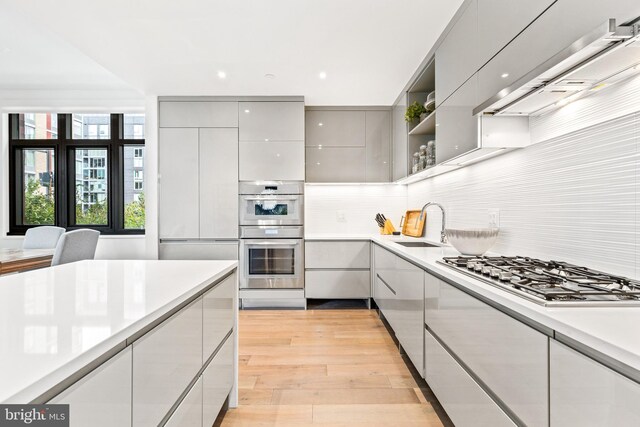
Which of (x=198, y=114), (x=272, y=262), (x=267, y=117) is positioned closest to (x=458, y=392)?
(x=272, y=262)

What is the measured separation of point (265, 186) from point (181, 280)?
8.55 feet

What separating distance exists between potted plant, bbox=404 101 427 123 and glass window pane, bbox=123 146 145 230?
11.9 ft

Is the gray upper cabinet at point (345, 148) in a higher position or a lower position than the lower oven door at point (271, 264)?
higher

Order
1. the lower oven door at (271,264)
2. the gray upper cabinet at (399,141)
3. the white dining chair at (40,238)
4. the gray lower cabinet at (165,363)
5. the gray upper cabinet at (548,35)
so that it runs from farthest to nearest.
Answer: the lower oven door at (271,264) < the white dining chair at (40,238) < the gray upper cabinet at (399,141) < the gray upper cabinet at (548,35) < the gray lower cabinet at (165,363)

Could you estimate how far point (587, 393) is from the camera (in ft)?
2.47

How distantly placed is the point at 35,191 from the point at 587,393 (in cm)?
600

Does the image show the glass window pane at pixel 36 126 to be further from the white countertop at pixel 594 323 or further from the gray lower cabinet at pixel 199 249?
the white countertop at pixel 594 323

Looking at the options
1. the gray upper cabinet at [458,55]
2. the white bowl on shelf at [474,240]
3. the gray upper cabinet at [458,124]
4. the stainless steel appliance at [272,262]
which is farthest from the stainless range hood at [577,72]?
the stainless steel appliance at [272,262]

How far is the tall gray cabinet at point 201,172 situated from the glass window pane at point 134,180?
3.48 ft

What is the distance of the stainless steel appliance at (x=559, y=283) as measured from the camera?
3.05 ft

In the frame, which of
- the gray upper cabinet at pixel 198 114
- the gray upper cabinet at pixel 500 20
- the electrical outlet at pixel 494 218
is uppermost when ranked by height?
the gray upper cabinet at pixel 198 114

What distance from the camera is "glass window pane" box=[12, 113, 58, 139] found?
15.1ft

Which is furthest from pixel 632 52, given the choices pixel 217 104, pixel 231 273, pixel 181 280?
pixel 217 104

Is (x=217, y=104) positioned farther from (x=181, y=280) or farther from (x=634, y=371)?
(x=634, y=371)
